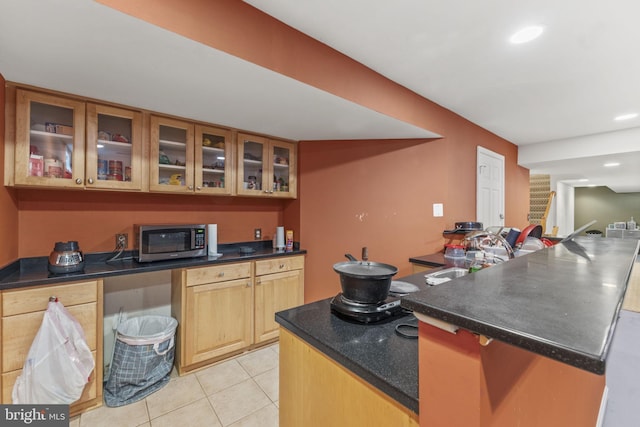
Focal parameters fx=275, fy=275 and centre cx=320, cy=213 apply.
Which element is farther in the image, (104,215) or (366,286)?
(104,215)

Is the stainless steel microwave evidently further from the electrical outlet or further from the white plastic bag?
the white plastic bag

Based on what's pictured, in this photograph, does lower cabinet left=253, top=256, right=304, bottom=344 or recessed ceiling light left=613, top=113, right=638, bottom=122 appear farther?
recessed ceiling light left=613, top=113, right=638, bottom=122

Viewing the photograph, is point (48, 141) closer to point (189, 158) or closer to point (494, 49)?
point (189, 158)

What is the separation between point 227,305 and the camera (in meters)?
2.39

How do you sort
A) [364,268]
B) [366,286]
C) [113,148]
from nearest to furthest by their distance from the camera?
[366,286]
[364,268]
[113,148]

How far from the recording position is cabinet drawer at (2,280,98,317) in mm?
1565

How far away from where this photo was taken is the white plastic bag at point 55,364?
5.05 ft

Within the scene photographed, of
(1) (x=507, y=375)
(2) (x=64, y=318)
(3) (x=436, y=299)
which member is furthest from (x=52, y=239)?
(1) (x=507, y=375)

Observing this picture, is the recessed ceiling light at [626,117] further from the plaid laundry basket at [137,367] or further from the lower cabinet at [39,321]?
the lower cabinet at [39,321]

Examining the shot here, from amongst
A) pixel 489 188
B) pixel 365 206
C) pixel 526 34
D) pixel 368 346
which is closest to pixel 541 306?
pixel 368 346

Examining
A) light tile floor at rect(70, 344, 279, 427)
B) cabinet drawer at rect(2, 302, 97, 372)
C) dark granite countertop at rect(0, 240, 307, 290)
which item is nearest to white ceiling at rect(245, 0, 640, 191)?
dark granite countertop at rect(0, 240, 307, 290)

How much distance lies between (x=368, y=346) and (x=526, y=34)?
2070 mm

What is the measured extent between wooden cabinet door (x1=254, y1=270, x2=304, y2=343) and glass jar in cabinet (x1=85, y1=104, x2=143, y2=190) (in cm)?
136

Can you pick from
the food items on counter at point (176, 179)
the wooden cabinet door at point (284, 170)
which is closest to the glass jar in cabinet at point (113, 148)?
the food items on counter at point (176, 179)
